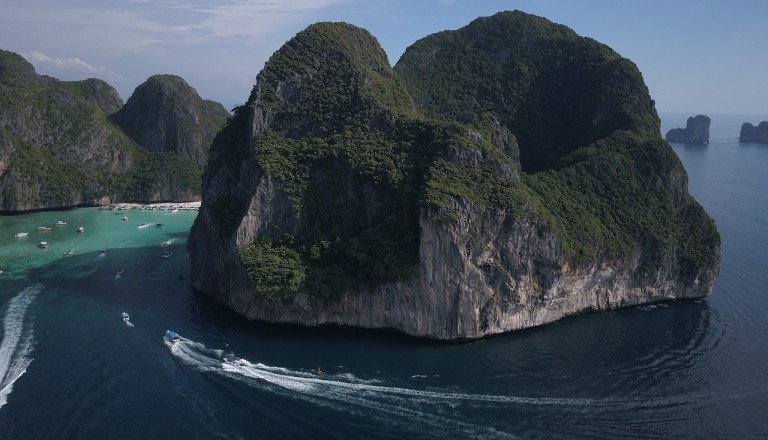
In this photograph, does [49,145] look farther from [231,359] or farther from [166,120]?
[231,359]

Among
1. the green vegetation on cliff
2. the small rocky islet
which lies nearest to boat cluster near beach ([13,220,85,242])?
the small rocky islet

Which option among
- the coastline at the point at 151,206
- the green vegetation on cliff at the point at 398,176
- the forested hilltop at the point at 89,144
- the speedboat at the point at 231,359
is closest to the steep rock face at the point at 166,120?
the forested hilltop at the point at 89,144

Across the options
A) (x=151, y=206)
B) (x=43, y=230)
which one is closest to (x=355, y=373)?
(x=43, y=230)

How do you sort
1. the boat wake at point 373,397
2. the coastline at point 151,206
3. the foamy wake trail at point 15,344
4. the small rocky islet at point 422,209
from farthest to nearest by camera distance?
1. the coastline at point 151,206
2. the small rocky islet at point 422,209
3. the foamy wake trail at point 15,344
4. the boat wake at point 373,397

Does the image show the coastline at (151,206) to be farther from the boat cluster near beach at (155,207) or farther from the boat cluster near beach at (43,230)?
the boat cluster near beach at (43,230)

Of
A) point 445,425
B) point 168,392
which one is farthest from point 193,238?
point 445,425

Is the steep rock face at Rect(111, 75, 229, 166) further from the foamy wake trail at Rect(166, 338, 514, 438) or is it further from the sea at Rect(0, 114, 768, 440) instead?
the foamy wake trail at Rect(166, 338, 514, 438)

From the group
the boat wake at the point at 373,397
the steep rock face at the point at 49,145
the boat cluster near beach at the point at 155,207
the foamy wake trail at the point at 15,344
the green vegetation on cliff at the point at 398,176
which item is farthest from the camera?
the boat cluster near beach at the point at 155,207
